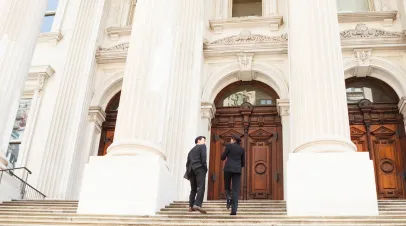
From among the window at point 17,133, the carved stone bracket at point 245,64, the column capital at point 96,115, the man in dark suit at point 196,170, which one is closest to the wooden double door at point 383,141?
the carved stone bracket at point 245,64

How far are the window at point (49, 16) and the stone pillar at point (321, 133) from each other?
9.37 m

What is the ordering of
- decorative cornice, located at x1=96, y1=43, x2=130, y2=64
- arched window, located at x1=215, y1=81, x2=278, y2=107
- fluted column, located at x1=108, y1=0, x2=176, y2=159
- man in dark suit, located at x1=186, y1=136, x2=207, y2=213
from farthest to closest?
decorative cornice, located at x1=96, y1=43, x2=130, y2=64 < arched window, located at x1=215, y1=81, x2=278, y2=107 < fluted column, located at x1=108, y1=0, x2=176, y2=159 < man in dark suit, located at x1=186, y1=136, x2=207, y2=213

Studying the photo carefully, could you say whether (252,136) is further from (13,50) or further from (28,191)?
(13,50)

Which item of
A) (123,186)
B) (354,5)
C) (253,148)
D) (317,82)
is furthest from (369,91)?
(123,186)

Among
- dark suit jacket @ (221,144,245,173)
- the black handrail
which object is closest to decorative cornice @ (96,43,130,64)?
the black handrail

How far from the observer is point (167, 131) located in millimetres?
10742

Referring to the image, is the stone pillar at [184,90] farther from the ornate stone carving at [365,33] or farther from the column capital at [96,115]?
the ornate stone carving at [365,33]

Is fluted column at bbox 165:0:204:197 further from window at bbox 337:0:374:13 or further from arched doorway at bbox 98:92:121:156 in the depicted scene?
window at bbox 337:0:374:13

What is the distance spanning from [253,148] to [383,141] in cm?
359

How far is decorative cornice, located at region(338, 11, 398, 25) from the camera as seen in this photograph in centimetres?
1323

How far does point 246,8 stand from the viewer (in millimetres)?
14914

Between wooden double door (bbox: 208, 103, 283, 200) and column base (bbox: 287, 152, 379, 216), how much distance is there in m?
5.11

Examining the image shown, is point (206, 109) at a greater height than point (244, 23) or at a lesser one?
lesser

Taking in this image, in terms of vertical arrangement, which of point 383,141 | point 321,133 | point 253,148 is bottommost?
point 321,133
